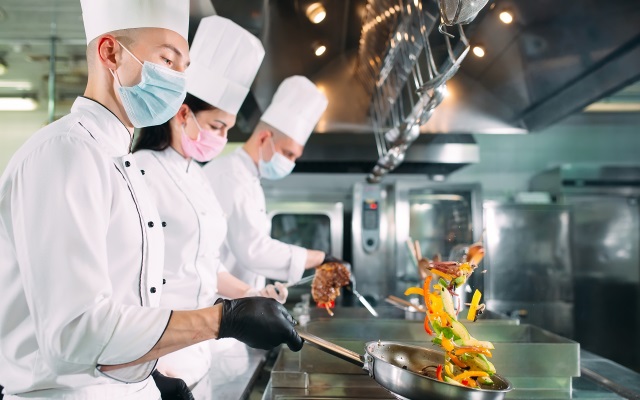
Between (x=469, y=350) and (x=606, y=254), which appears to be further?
(x=606, y=254)

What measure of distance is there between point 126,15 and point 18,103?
2.62 meters

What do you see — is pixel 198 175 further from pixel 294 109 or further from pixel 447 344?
pixel 447 344

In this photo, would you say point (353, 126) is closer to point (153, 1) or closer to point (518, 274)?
point (518, 274)

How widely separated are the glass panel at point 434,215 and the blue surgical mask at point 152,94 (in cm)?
290

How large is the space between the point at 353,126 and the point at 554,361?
7.09ft

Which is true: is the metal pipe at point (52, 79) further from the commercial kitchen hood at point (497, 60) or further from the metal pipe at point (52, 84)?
the commercial kitchen hood at point (497, 60)

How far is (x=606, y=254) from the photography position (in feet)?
13.6

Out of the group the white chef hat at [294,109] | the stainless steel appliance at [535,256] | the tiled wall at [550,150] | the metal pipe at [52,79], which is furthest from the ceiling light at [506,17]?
the tiled wall at [550,150]

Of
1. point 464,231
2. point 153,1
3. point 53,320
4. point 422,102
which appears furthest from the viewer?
point 464,231

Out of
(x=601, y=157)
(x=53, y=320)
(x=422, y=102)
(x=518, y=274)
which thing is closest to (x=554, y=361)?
(x=422, y=102)

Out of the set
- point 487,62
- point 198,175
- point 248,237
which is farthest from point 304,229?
point 198,175

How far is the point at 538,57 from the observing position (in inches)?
93.6

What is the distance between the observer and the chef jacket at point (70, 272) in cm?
82

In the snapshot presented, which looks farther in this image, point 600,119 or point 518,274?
point 600,119
